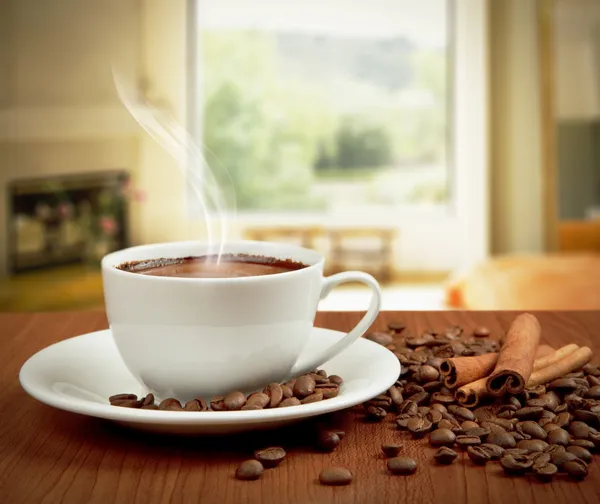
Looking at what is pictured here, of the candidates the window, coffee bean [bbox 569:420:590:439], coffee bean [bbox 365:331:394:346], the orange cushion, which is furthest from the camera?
the window

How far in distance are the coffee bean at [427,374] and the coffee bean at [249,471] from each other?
23cm

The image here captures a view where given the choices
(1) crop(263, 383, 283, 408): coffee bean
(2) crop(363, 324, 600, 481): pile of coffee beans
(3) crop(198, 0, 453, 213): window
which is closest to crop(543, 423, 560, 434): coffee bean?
(2) crop(363, 324, 600, 481): pile of coffee beans

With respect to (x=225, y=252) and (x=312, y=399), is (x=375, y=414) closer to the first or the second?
(x=312, y=399)

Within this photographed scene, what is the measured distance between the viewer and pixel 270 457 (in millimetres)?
549

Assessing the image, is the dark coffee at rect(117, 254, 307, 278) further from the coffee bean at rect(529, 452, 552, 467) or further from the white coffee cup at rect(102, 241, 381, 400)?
the coffee bean at rect(529, 452, 552, 467)

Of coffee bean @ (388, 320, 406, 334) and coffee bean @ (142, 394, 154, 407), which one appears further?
coffee bean @ (388, 320, 406, 334)

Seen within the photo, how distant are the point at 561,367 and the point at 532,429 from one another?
15cm

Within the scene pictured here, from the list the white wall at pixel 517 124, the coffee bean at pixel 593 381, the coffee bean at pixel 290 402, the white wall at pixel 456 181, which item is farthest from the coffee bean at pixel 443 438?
the white wall at pixel 517 124

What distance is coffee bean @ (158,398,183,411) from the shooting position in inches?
24.0

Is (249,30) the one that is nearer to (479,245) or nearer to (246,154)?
(246,154)

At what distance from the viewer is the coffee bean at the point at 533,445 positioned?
577 millimetres

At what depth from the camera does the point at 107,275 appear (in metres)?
0.66

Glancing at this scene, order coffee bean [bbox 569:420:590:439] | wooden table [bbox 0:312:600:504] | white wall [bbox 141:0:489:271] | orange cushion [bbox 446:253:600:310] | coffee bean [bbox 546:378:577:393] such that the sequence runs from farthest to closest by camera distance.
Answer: white wall [bbox 141:0:489:271] < orange cushion [bbox 446:253:600:310] < coffee bean [bbox 546:378:577:393] < coffee bean [bbox 569:420:590:439] < wooden table [bbox 0:312:600:504]

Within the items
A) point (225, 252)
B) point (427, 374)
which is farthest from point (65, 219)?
point (427, 374)
